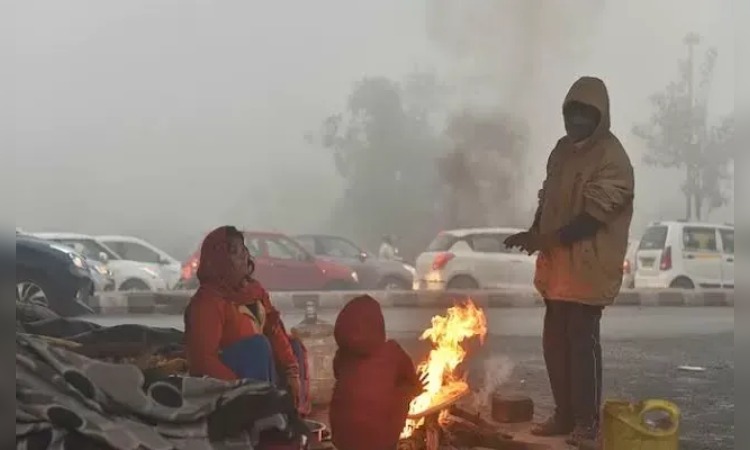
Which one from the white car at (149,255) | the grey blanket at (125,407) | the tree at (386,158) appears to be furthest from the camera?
the tree at (386,158)

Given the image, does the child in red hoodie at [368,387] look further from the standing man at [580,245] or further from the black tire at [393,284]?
the standing man at [580,245]

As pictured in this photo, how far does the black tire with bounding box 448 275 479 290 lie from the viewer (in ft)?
11.6

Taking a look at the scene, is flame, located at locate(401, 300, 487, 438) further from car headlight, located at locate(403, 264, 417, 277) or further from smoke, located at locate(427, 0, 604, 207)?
smoke, located at locate(427, 0, 604, 207)

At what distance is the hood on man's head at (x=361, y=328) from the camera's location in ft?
10.9

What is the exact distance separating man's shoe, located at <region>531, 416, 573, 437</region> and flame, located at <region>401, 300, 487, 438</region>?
0.28 metres

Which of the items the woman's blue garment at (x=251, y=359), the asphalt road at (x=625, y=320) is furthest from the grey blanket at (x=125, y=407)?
the asphalt road at (x=625, y=320)

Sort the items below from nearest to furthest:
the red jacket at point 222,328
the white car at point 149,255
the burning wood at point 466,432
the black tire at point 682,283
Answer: the red jacket at point 222,328, the white car at point 149,255, the burning wood at point 466,432, the black tire at point 682,283

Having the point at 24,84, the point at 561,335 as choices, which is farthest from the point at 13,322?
the point at 561,335

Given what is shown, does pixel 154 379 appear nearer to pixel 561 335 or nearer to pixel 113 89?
pixel 113 89

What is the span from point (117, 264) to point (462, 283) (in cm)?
116

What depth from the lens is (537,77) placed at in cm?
351

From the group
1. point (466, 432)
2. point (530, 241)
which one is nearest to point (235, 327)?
point (466, 432)

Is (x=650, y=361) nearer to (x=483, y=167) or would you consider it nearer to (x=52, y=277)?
(x=483, y=167)

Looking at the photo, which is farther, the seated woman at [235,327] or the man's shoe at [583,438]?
the man's shoe at [583,438]
